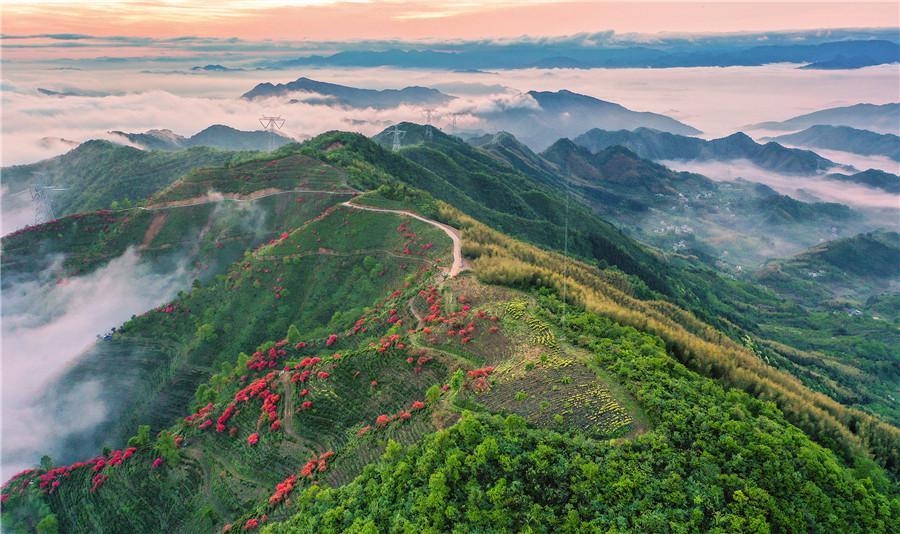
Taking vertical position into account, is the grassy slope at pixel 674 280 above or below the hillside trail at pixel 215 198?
below

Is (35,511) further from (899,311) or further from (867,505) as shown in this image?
(899,311)

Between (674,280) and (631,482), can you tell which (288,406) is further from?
(674,280)

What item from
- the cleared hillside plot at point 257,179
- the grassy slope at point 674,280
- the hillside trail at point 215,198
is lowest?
the grassy slope at point 674,280

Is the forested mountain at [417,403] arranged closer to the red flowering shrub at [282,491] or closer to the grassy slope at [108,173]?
the red flowering shrub at [282,491]

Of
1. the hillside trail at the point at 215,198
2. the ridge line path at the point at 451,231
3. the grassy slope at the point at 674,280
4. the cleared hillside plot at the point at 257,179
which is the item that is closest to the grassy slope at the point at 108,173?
the cleared hillside plot at the point at 257,179

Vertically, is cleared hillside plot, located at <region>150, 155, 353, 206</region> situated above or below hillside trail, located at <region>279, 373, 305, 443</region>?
above

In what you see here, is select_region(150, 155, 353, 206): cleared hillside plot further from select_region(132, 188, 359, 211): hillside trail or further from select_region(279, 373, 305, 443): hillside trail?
select_region(279, 373, 305, 443): hillside trail

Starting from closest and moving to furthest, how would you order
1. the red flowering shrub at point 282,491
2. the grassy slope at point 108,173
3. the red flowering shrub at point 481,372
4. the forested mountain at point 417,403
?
1. the forested mountain at point 417,403
2. the red flowering shrub at point 282,491
3. the red flowering shrub at point 481,372
4. the grassy slope at point 108,173

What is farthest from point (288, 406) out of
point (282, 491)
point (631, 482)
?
point (631, 482)

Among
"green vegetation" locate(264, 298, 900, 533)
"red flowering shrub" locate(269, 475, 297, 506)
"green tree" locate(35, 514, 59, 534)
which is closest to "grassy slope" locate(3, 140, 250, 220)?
"green tree" locate(35, 514, 59, 534)
